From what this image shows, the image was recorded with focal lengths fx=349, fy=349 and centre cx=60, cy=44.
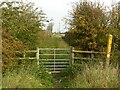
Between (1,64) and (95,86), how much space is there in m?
3.54

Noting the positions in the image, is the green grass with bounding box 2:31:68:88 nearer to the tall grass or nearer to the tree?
the tall grass

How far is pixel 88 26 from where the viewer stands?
56.2ft

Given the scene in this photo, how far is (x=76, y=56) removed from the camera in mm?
17078

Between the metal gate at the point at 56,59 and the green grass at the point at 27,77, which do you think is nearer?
the green grass at the point at 27,77

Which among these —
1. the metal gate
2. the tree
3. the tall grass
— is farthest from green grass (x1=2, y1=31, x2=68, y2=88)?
the tree

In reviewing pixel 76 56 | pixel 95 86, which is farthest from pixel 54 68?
pixel 95 86

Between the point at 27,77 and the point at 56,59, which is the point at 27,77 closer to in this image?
the point at 27,77

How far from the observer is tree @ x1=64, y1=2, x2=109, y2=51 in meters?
16.8

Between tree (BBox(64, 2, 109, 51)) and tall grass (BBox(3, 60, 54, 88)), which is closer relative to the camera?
tall grass (BBox(3, 60, 54, 88))

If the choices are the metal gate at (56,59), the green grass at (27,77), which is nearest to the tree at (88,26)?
the metal gate at (56,59)

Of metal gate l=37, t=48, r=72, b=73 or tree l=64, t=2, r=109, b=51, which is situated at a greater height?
tree l=64, t=2, r=109, b=51

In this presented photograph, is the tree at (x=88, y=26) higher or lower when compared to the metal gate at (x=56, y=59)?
higher

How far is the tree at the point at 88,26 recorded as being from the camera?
1683cm

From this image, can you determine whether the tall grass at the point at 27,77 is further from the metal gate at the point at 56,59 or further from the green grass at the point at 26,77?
the metal gate at the point at 56,59
